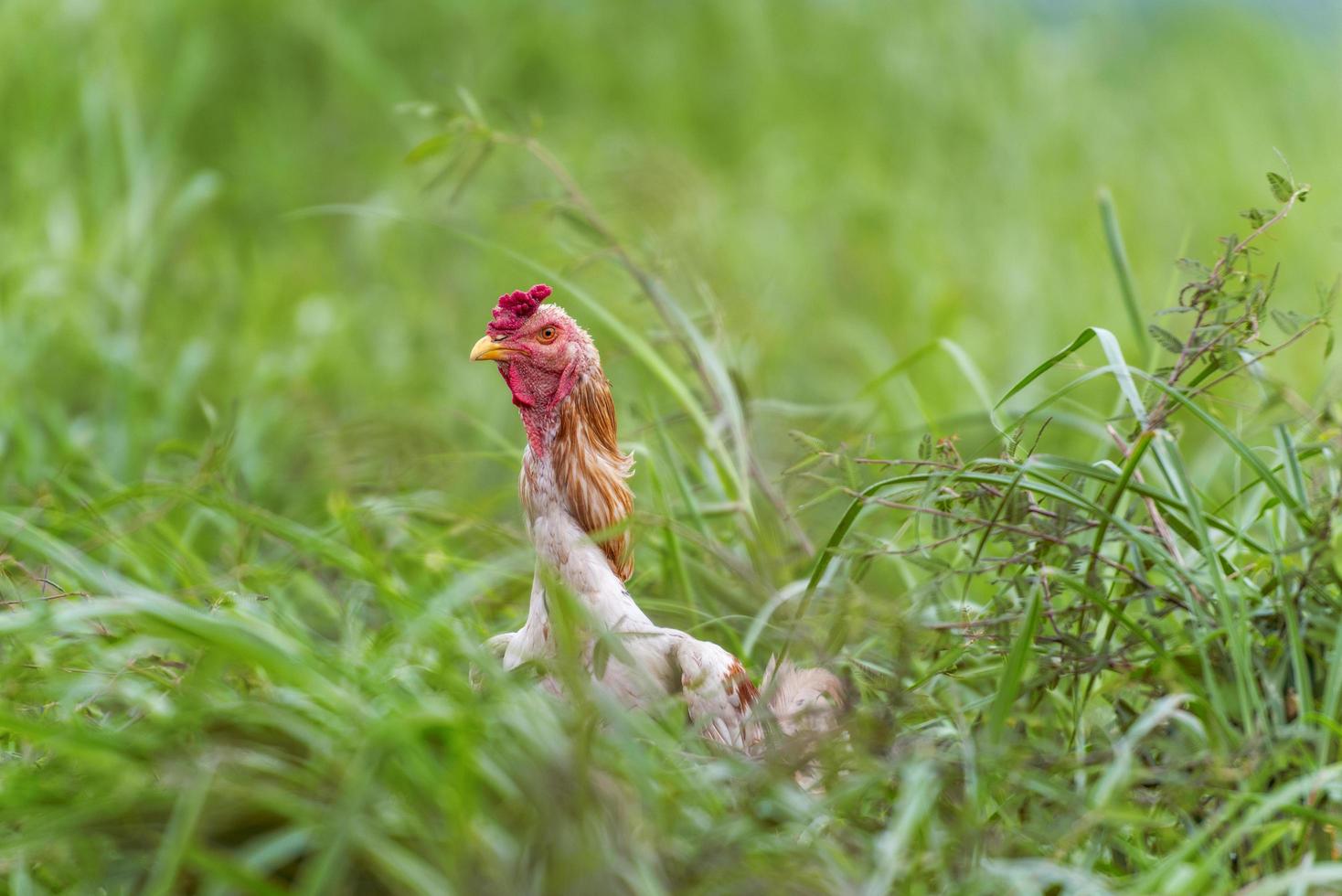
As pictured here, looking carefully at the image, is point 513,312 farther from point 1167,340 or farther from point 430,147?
point 1167,340

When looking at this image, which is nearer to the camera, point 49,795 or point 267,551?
point 49,795

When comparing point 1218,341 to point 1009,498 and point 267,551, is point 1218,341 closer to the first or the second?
point 1009,498

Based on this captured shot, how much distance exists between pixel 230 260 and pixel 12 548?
3303mm

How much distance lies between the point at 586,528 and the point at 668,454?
856 millimetres

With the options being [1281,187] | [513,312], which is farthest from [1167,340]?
[513,312]

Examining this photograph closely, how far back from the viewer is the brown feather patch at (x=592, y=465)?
256 cm

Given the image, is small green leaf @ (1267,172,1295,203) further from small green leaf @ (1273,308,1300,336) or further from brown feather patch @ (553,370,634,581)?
brown feather patch @ (553,370,634,581)

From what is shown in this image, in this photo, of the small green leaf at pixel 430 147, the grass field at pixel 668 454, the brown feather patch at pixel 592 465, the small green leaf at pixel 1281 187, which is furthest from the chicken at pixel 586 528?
the small green leaf at pixel 1281 187

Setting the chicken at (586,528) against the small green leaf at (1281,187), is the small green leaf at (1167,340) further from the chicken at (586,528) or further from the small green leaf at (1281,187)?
the chicken at (586,528)

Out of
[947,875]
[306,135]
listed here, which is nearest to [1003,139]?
[306,135]

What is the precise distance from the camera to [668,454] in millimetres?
3396

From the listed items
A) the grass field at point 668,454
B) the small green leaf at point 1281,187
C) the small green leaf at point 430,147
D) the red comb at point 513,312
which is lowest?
the grass field at point 668,454

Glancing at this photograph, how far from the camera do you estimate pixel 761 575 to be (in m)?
3.27

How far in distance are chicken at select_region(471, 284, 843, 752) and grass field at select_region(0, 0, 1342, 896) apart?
12 cm
